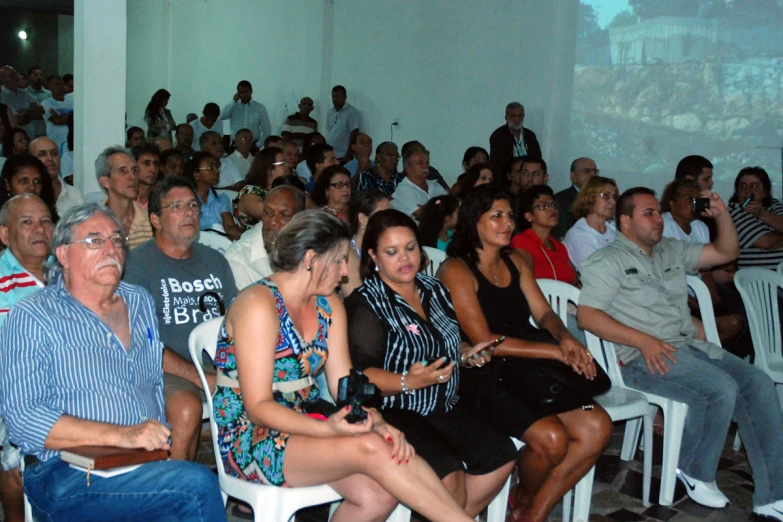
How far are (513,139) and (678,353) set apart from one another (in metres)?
4.67

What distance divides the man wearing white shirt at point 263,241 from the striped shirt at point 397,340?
33.4 inches

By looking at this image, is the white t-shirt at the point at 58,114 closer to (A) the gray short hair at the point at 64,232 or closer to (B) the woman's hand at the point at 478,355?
(A) the gray short hair at the point at 64,232

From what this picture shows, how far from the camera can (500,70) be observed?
8.69 metres

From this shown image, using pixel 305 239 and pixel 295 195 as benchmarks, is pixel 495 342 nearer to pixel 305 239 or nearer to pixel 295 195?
pixel 305 239

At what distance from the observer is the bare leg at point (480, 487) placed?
8.91ft

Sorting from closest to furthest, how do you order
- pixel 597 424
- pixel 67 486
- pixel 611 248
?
1. pixel 67 486
2. pixel 597 424
3. pixel 611 248

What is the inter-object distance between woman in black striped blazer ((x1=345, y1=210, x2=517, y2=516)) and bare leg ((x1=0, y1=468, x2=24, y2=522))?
3.70 ft

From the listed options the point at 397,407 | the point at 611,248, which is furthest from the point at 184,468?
the point at 611,248

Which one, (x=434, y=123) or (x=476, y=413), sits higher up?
(x=434, y=123)

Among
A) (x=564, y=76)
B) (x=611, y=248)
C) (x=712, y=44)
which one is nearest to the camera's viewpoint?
(x=611, y=248)

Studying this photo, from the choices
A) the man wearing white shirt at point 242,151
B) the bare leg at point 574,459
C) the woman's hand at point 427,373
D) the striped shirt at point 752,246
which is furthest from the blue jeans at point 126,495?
the man wearing white shirt at point 242,151

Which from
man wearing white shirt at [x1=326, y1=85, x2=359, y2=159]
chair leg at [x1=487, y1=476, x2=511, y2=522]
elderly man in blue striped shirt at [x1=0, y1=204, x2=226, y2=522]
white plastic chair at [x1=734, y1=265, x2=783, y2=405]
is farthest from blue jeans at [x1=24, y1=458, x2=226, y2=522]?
man wearing white shirt at [x1=326, y1=85, x2=359, y2=159]

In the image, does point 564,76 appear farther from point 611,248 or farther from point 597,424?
point 597,424

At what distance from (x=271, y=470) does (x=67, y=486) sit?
1.80ft
